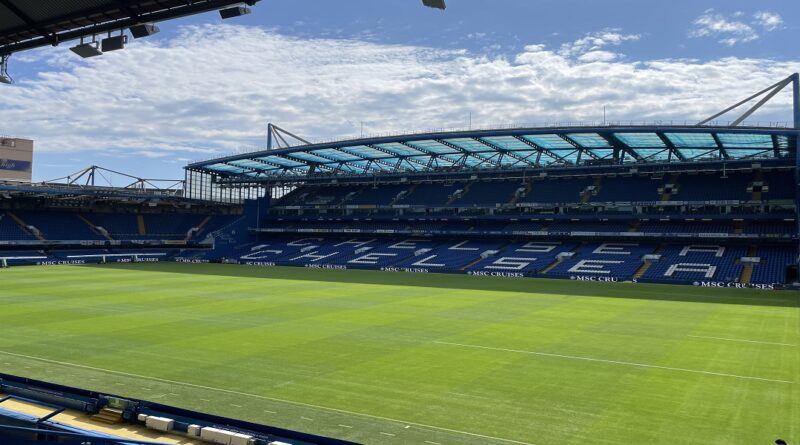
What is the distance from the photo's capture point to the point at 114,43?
1185 cm

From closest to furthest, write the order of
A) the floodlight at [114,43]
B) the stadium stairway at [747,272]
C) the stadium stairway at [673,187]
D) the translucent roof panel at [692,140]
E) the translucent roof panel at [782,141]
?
the floodlight at [114,43]
the stadium stairway at [747,272]
the translucent roof panel at [782,141]
the translucent roof panel at [692,140]
the stadium stairway at [673,187]

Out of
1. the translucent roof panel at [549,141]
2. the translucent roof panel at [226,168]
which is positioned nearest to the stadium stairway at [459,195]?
the translucent roof panel at [549,141]

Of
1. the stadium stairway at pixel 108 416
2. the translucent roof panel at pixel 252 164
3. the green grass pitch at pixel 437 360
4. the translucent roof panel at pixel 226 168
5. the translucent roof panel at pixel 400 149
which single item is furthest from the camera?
the translucent roof panel at pixel 226 168

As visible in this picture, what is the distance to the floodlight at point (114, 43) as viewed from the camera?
1178 cm

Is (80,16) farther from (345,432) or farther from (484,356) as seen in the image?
(484,356)

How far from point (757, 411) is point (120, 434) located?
15163 mm

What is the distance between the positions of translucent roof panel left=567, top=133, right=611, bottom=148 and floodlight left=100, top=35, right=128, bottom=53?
161ft

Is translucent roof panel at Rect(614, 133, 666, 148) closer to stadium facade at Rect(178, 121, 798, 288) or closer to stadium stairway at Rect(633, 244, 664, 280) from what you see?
stadium facade at Rect(178, 121, 798, 288)

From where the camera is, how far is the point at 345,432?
533 inches

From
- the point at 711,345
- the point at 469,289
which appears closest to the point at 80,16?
the point at 711,345

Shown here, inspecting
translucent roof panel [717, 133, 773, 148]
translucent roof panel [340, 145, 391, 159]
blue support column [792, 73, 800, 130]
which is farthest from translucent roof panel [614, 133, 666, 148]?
translucent roof panel [340, 145, 391, 159]

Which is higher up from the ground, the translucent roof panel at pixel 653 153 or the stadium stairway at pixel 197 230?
the translucent roof panel at pixel 653 153

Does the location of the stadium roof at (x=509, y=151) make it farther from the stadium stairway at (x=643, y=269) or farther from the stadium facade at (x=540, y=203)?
the stadium stairway at (x=643, y=269)

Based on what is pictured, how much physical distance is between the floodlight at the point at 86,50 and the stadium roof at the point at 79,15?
8.9 inches
